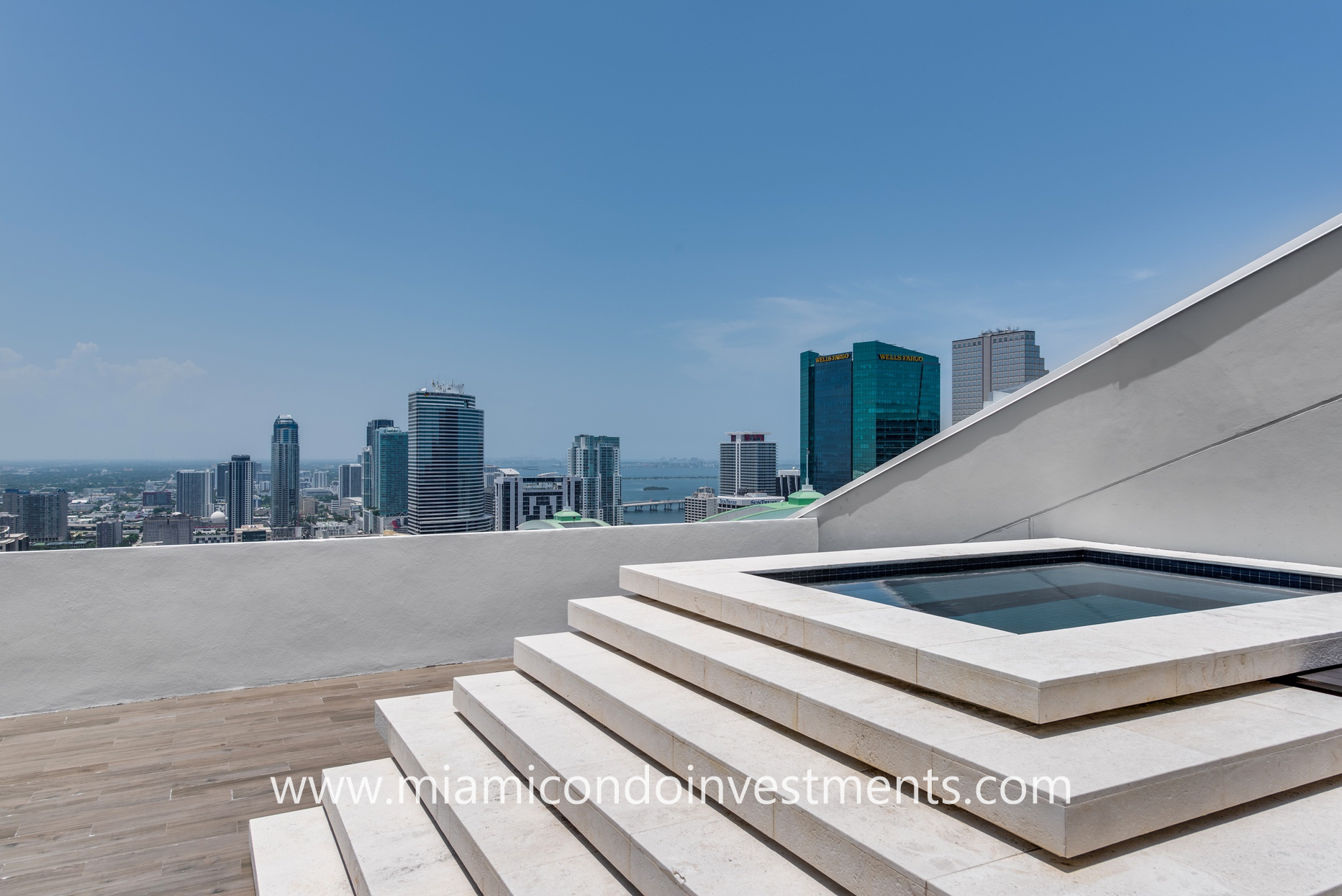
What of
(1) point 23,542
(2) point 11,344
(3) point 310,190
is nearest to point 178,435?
(3) point 310,190

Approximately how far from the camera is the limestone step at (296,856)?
2.61 metres

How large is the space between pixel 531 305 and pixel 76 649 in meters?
46.0

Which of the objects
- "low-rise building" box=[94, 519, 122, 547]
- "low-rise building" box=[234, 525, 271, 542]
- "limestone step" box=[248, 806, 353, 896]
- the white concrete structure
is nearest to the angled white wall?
the white concrete structure

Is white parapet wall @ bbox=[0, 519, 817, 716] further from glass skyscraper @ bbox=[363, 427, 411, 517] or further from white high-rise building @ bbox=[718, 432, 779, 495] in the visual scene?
white high-rise building @ bbox=[718, 432, 779, 495]

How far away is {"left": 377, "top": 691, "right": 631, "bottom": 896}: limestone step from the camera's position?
222 cm

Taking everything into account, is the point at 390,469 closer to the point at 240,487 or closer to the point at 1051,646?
the point at 240,487

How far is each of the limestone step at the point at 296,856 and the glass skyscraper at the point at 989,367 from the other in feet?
21.6

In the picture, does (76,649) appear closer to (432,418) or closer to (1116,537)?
(1116,537)

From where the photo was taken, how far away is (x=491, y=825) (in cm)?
256

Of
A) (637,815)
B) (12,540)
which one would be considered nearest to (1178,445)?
(637,815)

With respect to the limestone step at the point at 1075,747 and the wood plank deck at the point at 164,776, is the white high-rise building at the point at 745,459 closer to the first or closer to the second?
the wood plank deck at the point at 164,776

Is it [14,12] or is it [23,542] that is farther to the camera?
[14,12]

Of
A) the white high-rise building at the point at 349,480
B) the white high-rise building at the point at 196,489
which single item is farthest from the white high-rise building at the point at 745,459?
the white high-rise building at the point at 196,489

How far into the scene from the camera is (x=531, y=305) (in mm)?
48625
